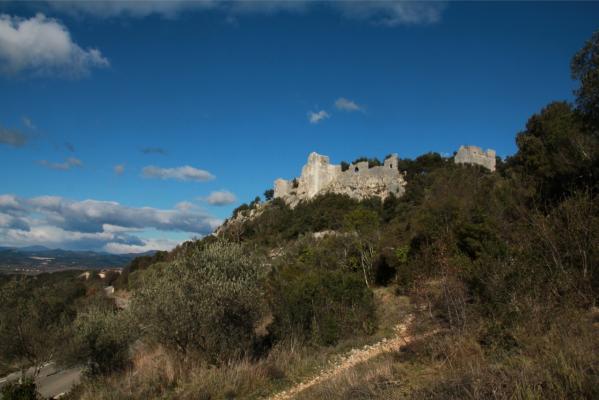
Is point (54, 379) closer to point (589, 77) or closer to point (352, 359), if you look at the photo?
point (352, 359)

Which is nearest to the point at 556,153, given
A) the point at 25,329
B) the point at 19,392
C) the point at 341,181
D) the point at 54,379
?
the point at 19,392

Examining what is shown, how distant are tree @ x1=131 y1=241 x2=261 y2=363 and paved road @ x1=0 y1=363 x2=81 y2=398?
1071 centimetres

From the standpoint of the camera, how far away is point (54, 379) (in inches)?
829

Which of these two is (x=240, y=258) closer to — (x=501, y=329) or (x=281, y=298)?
(x=281, y=298)

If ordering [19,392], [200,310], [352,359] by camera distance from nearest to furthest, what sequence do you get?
[352,359] < [200,310] < [19,392]

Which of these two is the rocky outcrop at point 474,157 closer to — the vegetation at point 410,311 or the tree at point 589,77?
the vegetation at point 410,311

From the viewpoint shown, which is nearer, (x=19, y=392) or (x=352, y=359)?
(x=352, y=359)

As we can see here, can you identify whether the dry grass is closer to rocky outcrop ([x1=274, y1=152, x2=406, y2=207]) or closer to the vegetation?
the vegetation

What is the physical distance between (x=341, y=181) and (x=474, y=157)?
69.5 feet

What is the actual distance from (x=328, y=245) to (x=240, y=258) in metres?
17.9

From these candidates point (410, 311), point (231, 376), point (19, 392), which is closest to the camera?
point (231, 376)

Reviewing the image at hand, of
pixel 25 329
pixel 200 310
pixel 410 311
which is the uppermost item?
pixel 200 310

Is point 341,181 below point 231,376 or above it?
above

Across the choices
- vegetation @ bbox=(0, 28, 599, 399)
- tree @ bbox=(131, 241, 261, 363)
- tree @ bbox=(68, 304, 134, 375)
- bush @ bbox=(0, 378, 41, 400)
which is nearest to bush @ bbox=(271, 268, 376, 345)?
vegetation @ bbox=(0, 28, 599, 399)
